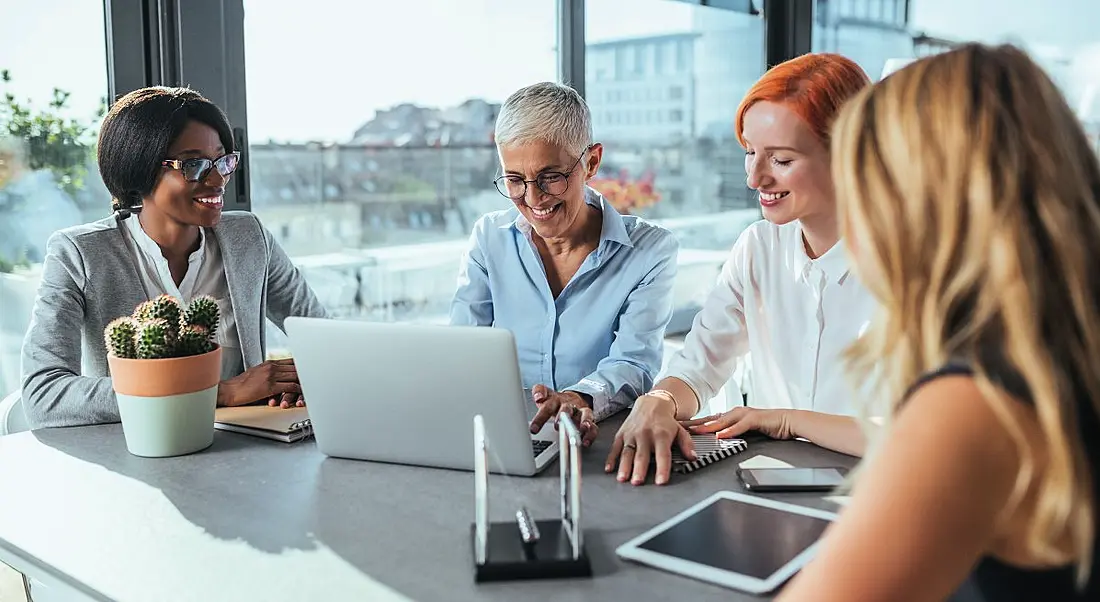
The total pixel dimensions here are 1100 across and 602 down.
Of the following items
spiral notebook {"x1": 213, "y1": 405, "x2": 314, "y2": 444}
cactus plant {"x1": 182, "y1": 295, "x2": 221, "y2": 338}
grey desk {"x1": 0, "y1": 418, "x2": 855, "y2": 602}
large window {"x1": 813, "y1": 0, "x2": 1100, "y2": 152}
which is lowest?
grey desk {"x1": 0, "y1": 418, "x2": 855, "y2": 602}

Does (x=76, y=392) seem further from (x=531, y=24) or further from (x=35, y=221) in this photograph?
(x=531, y=24)

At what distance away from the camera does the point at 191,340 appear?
1.71m

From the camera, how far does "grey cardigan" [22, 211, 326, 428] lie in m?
1.91

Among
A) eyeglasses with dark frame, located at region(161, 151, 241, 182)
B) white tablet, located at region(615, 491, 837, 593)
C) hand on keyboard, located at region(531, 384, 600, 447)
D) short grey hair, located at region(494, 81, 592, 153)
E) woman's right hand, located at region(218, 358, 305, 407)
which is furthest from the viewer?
short grey hair, located at region(494, 81, 592, 153)

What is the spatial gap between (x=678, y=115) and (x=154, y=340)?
2.94 metres

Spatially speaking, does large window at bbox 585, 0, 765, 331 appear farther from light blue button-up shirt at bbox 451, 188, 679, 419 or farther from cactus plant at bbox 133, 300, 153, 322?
cactus plant at bbox 133, 300, 153, 322

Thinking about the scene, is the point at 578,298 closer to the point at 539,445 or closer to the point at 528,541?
the point at 539,445

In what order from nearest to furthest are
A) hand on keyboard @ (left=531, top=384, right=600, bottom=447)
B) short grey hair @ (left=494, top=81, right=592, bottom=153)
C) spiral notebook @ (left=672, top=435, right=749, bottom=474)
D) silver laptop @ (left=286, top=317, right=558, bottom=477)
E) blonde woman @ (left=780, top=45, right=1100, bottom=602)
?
blonde woman @ (left=780, top=45, right=1100, bottom=602) < silver laptop @ (left=286, top=317, right=558, bottom=477) < spiral notebook @ (left=672, top=435, right=749, bottom=474) < hand on keyboard @ (left=531, top=384, right=600, bottom=447) < short grey hair @ (left=494, top=81, right=592, bottom=153)

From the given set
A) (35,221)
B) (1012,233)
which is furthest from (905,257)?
(35,221)

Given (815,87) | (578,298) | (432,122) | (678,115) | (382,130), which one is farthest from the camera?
(678,115)

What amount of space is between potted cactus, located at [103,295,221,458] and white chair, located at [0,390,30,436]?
0.53 meters

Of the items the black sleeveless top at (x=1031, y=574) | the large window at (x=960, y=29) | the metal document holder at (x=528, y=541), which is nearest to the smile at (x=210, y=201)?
the metal document holder at (x=528, y=541)

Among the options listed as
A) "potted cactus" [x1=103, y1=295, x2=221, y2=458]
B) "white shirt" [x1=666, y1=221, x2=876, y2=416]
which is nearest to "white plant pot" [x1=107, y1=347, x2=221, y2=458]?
"potted cactus" [x1=103, y1=295, x2=221, y2=458]

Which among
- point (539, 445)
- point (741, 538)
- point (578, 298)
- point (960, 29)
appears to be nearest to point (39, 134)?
point (578, 298)
